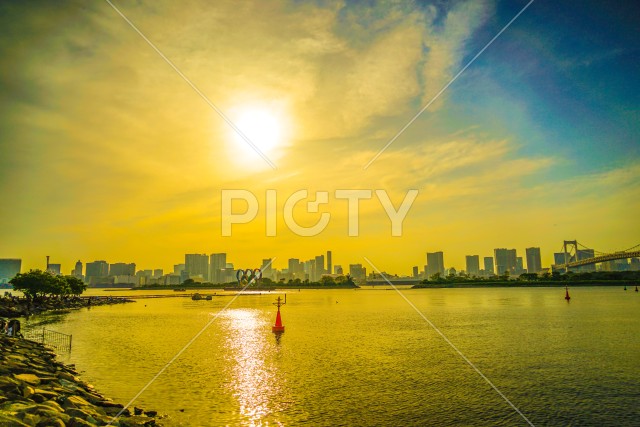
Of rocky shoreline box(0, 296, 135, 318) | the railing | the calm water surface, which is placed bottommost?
the calm water surface

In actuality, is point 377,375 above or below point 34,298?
below

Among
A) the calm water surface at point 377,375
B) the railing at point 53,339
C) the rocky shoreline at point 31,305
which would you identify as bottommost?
the calm water surface at point 377,375

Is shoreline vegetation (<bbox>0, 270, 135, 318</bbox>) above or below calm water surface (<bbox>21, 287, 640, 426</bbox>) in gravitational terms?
above

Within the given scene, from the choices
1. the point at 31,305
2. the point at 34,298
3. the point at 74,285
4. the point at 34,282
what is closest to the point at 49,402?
the point at 31,305

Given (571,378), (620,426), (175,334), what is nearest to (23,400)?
(620,426)

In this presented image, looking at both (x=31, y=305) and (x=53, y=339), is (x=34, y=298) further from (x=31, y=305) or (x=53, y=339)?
(x=53, y=339)

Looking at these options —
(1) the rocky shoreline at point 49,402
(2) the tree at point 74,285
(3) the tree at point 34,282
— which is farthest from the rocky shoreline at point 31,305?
(1) the rocky shoreline at point 49,402

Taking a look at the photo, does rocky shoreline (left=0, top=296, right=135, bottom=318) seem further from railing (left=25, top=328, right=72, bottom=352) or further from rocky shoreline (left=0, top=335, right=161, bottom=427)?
rocky shoreline (left=0, top=335, right=161, bottom=427)

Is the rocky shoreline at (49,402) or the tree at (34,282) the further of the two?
the tree at (34,282)

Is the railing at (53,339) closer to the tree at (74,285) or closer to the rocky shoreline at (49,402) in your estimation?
the rocky shoreline at (49,402)

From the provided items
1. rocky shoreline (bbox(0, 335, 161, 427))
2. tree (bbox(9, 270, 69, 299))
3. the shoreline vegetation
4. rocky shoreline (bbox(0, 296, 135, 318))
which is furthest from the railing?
tree (bbox(9, 270, 69, 299))
